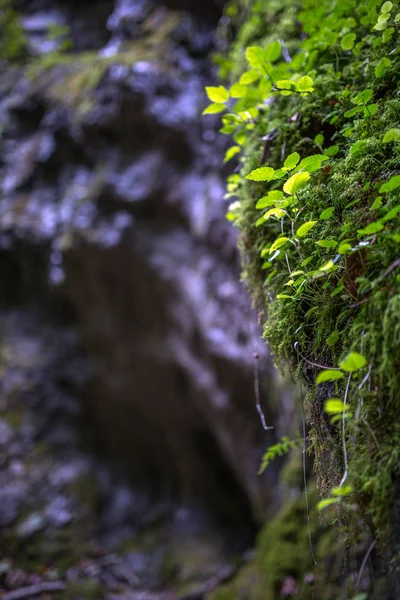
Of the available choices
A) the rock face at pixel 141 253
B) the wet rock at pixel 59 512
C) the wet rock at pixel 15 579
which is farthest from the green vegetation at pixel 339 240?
the wet rock at pixel 59 512

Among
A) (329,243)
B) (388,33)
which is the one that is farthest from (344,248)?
(388,33)

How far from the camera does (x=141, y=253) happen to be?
167 inches

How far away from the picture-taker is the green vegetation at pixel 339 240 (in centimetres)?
86

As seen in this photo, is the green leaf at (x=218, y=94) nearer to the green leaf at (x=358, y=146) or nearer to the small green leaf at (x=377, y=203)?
the green leaf at (x=358, y=146)

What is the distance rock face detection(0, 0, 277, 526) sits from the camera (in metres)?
3.78

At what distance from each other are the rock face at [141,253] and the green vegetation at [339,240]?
1.90 m

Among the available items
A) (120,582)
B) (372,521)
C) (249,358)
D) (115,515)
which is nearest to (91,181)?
(249,358)

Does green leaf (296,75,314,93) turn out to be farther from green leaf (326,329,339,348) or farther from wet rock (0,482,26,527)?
wet rock (0,482,26,527)

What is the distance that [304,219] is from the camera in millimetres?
1159

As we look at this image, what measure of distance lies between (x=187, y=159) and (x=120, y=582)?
161 inches

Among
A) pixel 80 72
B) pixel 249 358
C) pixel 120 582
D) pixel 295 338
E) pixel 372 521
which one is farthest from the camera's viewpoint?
pixel 80 72

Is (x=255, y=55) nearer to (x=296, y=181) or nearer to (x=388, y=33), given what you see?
(x=388, y=33)

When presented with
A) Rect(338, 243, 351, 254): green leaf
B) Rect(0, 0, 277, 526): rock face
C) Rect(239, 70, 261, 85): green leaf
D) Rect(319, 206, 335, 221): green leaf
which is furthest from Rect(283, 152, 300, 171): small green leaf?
Rect(0, 0, 277, 526): rock face

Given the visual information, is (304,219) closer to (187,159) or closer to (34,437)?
(187,159)
